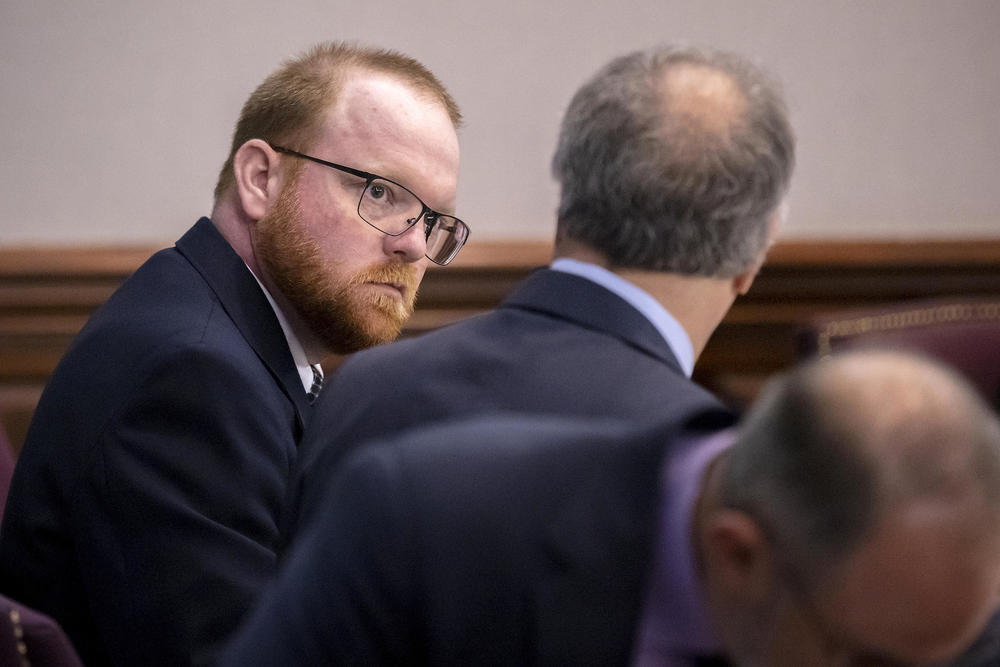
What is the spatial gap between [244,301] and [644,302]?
0.66m

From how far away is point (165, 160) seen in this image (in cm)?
250

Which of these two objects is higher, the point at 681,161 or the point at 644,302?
the point at 681,161

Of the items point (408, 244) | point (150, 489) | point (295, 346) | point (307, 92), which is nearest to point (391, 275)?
point (408, 244)

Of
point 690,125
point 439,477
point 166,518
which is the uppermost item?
point 690,125

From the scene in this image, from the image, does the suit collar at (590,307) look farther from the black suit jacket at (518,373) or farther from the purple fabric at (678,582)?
the purple fabric at (678,582)

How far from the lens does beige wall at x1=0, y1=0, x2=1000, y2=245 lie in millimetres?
2490

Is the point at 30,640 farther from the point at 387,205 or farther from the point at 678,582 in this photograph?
the point at 387,205

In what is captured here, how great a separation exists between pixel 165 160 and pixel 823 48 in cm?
145

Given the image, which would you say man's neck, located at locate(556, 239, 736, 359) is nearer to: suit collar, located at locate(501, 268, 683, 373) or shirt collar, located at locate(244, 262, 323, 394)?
suit collar, located at locate(501, 268, 683, 373)

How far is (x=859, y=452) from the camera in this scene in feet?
2.27

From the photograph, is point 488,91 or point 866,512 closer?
point 866,512

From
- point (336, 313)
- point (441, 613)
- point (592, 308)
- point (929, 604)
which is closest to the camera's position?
point (929, 604)

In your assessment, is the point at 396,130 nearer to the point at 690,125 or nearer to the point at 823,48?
the point at 690,125

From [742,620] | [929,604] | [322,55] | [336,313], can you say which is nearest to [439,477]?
[742,620]
